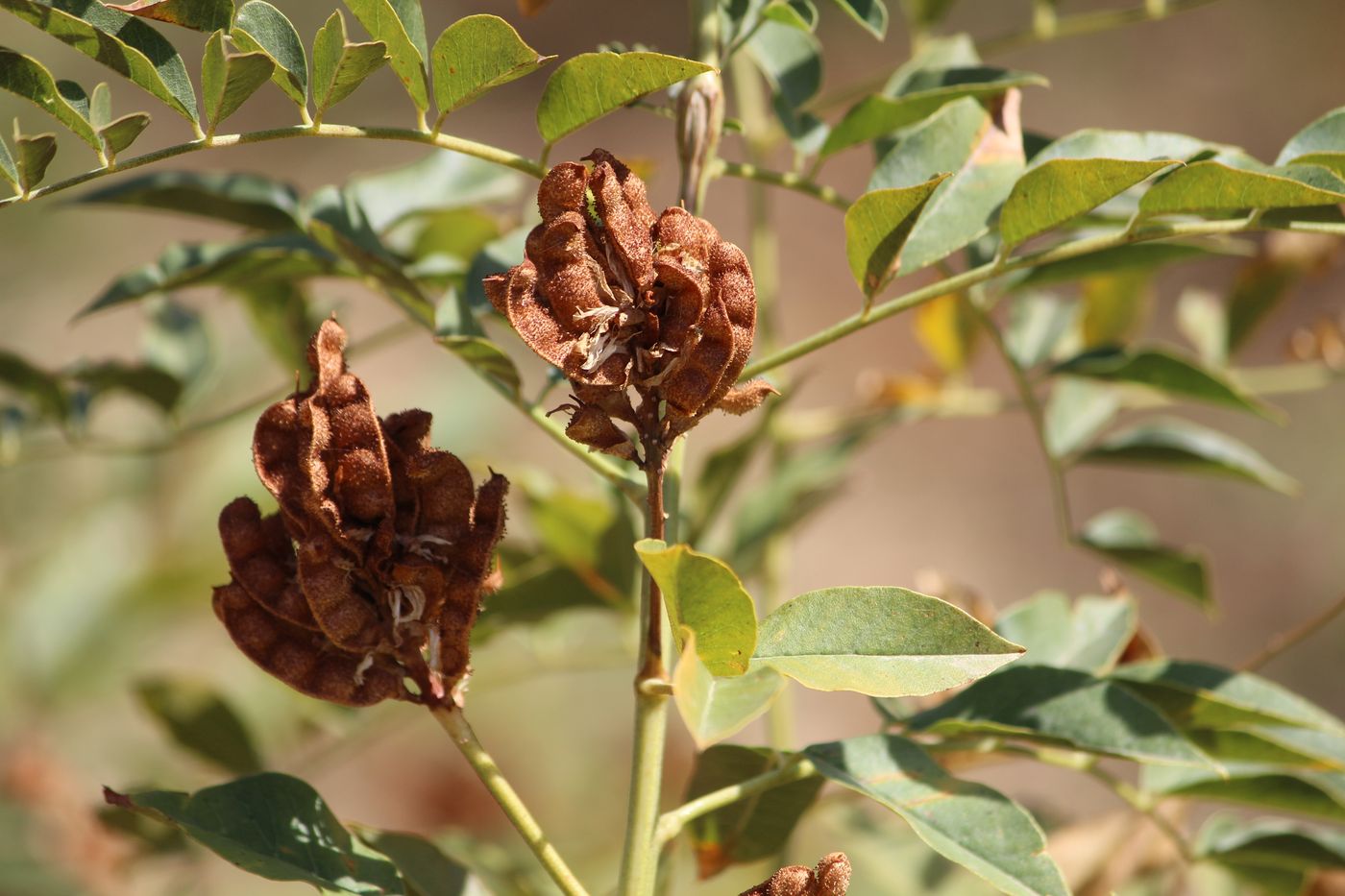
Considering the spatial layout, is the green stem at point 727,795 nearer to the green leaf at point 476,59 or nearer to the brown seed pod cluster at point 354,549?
the brown seed pod cluster at point 354,549

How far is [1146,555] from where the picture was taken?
3.95ft

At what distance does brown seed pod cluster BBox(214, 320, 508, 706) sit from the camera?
0.67 metres

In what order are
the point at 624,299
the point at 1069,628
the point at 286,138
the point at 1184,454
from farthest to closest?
1. the point at 1184,454
2. the point at 1069,628
3. the point at 286,138
4. the point at 624,299

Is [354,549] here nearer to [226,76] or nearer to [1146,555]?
[226,76]

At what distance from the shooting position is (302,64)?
2.47 ft

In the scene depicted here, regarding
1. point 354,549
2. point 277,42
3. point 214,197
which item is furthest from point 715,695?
point 214,197

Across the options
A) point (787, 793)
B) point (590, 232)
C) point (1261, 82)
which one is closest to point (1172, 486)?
point (1261, 82)

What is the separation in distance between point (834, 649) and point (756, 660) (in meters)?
0.04

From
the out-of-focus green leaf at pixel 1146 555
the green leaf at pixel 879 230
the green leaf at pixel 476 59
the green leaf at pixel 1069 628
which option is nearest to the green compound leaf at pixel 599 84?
the green leaf at pixel 476 59

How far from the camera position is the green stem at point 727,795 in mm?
756

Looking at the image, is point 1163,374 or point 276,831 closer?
point 276,831

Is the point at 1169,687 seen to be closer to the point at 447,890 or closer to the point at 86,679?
the point at 447,890

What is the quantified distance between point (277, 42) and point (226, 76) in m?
0.06

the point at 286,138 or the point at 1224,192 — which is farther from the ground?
the point at 286,138
